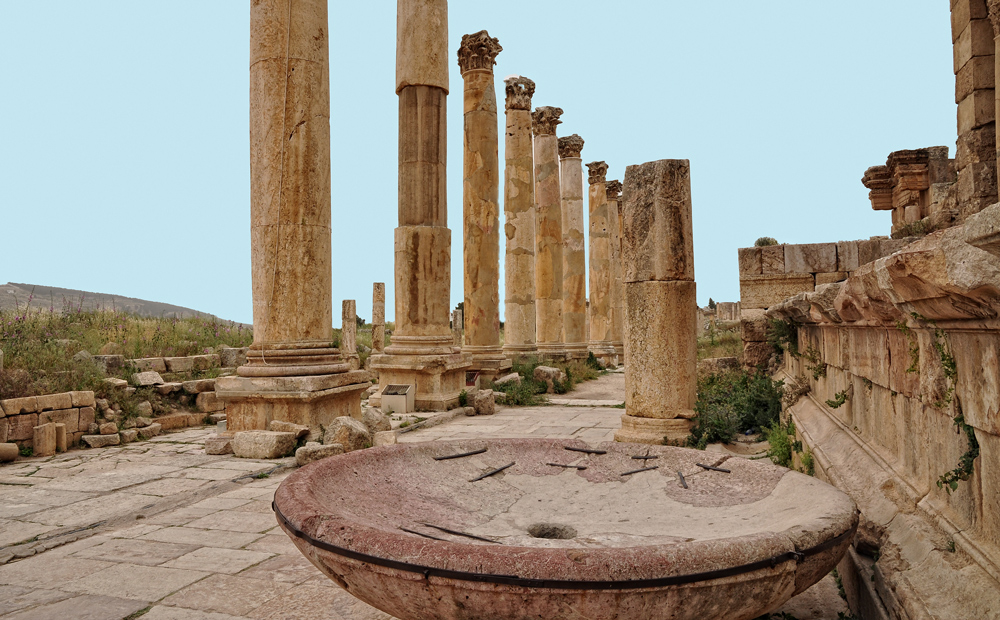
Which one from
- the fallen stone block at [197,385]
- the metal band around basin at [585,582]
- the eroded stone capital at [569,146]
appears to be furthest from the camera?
the eroded stone capital at [569,146]

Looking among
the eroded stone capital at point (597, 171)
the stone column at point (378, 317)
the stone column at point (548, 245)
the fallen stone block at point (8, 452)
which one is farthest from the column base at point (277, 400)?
the eroded stone capital at point (597, 171)

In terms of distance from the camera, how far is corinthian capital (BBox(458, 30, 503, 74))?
47.3 ft

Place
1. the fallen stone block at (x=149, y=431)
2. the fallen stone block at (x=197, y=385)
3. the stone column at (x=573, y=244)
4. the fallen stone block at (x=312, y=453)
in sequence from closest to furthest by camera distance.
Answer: the fallen stone block at (x=312, y=453) < the fallen stone block at (x=149, y=431) < the fallen stone block at (x=197, y=385) < the stone column at (x=573, y=244)

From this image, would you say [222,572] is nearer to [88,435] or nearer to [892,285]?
[892,285]

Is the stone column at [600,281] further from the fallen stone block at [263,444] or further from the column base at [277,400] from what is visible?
the fallen stone block at [263,444]

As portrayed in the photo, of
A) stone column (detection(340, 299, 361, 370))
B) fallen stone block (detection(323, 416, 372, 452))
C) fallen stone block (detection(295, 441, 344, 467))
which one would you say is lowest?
fallen stone block (detection(295, 441, 344, 467))

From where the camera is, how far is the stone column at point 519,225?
16828mm

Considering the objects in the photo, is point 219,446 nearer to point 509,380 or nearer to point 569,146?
point 509,380

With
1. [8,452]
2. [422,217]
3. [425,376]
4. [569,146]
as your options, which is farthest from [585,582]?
[569,146]

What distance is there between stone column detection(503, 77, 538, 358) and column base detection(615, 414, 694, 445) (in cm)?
978

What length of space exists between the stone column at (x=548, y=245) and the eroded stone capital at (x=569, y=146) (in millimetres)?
Result: 2508

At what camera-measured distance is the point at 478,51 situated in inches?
567

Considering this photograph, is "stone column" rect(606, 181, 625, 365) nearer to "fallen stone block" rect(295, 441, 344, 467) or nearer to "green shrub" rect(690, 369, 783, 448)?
"green shrub" rect(690, 369, 783, 448)

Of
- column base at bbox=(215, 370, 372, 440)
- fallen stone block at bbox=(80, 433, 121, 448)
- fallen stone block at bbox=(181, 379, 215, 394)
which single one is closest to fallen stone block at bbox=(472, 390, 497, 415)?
column base at bbox=(215, 370, 372, 440)
